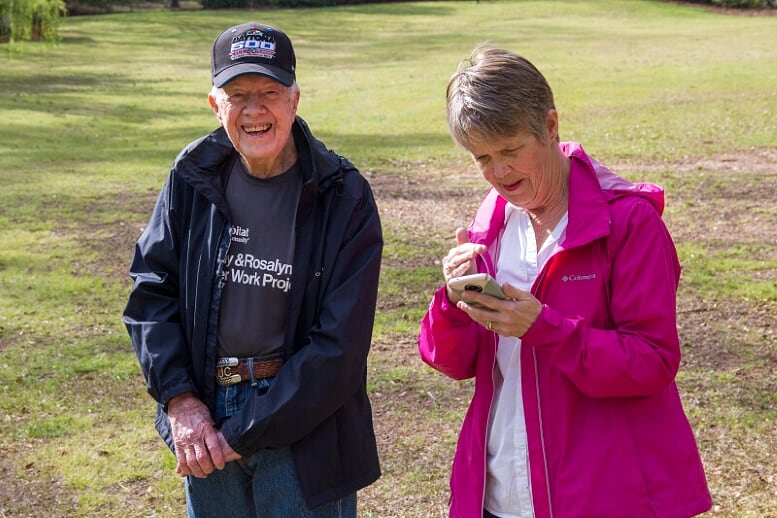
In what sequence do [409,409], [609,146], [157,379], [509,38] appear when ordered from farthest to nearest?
[509,38]
[609,146]
[409,409]
[157,379]

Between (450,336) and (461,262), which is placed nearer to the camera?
(461,262)

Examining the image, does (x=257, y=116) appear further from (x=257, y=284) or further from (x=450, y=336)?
(x=450, y=336)

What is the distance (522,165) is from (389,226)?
804cm

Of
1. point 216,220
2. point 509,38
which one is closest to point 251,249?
point 216,220

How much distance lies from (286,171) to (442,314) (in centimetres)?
65

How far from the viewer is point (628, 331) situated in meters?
2.64


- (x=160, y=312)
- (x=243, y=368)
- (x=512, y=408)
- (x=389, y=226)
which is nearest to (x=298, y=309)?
(x=243, y=368)

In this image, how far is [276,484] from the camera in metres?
3.07

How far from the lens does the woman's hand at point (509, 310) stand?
103 inches

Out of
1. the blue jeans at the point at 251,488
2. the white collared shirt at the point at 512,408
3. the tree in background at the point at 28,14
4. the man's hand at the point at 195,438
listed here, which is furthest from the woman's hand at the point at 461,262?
the tree in background at the point at 28,14

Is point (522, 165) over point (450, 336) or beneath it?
over

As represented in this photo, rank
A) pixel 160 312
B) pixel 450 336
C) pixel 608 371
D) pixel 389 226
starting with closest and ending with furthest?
pixel 608 371 < pixel 450 336 < pixel 160 312 < pixel 389 226

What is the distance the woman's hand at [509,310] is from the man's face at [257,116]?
2.57 ft

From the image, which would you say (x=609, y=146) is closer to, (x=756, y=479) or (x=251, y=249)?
(x=756, y=479)
